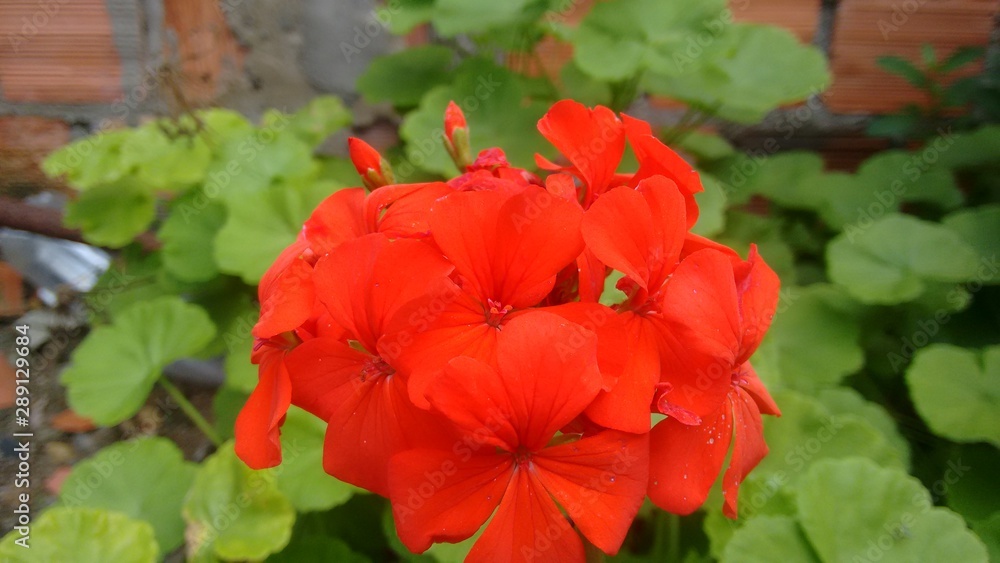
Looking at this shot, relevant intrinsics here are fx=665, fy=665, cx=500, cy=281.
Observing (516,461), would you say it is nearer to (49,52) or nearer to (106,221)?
(106,221)

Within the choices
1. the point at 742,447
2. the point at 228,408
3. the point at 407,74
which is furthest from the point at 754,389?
the point at 407,74

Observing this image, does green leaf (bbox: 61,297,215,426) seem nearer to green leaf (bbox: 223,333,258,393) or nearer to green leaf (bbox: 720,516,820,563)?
green leaf (bbox: 223,333,258,393)

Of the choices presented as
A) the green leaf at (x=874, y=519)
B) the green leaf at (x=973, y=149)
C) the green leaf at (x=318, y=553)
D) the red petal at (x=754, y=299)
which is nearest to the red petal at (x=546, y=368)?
the red petal at (x=754, y=299)

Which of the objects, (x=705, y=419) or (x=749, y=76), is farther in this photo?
(x=749, y=76)

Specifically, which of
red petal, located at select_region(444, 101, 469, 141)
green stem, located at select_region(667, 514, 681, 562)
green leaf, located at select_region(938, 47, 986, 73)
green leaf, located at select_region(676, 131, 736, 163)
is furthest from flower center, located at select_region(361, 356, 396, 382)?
green leaf, located at select_region(938, 47, 986, 73)

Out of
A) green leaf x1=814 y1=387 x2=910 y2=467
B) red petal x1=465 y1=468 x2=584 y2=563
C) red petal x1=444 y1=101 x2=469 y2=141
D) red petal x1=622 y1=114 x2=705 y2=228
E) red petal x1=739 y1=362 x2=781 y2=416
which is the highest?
red petal x1=622 y1=114 x2=705 y2=228

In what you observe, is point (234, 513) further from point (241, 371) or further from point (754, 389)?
point (754, 389)

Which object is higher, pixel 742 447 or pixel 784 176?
pixel 742 447
